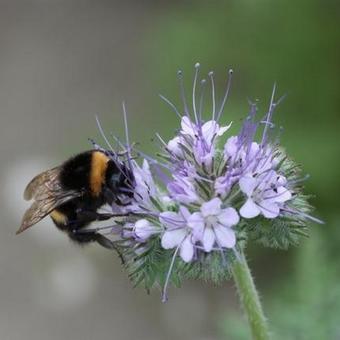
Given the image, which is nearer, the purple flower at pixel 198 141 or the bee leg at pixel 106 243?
the purple flower at pixel 198 141

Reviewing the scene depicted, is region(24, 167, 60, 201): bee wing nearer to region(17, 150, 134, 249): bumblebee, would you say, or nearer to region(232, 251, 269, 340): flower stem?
region(17, 150, 134, 249): bumblebee

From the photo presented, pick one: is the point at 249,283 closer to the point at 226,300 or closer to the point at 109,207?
the point at 109,207

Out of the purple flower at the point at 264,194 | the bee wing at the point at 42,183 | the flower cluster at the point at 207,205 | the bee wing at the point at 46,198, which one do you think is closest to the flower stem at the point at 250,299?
the flower cluster at the point at 207,205

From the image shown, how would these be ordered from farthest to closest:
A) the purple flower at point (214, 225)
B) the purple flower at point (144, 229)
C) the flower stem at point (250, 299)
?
the flower stem at point (250, 299) < the purple flower at point (144, 229) < the purple flower at point (214, 225)

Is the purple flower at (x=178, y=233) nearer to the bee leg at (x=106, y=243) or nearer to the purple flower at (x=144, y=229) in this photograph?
the purple flower at (x=144, y=229)

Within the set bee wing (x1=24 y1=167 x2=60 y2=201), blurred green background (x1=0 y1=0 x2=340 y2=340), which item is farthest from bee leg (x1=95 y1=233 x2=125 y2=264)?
blurred green background (x1=0 y1=0 x2=340 y2=340)

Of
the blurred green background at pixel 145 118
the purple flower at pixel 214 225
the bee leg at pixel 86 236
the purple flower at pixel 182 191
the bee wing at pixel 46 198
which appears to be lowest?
the blurred green background at pixel 145 118
